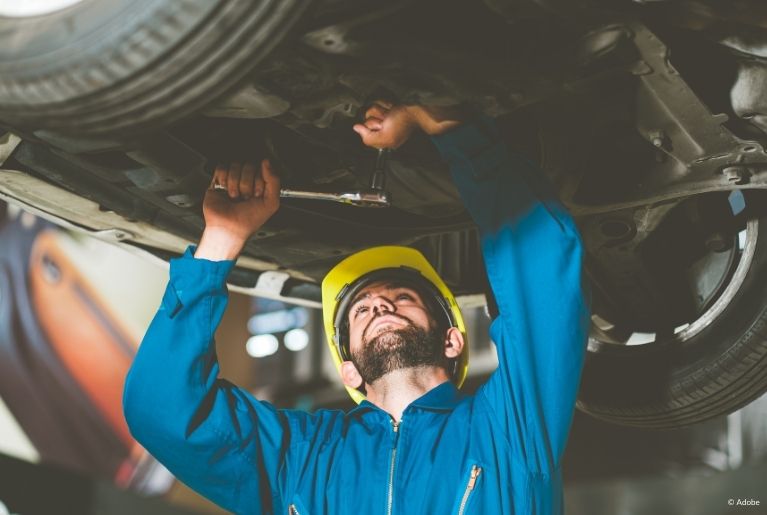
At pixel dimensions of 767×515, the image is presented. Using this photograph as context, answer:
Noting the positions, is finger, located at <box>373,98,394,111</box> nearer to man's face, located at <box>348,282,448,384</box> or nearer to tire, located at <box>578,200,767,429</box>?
man's face, located at <box>348,282,448,384</box>

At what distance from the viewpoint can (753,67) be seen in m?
1.66

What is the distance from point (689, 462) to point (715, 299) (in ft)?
16.1

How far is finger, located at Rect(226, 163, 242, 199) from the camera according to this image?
180 cm

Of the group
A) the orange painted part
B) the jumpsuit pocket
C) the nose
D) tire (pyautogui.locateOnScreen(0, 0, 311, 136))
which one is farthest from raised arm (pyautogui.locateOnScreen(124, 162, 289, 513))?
the orange painted part

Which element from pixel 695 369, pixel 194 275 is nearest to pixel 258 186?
pixel 194 275

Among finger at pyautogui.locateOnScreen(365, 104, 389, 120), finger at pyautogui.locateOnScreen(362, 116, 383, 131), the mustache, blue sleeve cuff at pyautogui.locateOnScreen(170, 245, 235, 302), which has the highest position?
finger at pyautogui.locateOnScreen(365, 104, 389, 120)

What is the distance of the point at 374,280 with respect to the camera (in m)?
2.11

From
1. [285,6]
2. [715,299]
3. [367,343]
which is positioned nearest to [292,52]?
[285,6]

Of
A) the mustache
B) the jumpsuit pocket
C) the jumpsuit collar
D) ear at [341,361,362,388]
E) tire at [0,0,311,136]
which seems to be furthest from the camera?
ear at [341,361,362,388]

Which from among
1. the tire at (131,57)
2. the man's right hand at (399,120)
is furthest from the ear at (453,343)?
the tire at (131,57)

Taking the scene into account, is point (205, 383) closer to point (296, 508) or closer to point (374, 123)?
point (296, 508)

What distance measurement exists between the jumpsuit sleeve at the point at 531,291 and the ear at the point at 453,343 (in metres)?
0.32

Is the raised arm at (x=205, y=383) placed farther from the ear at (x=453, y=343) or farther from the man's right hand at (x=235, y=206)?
the ear at (x=453, y=343)

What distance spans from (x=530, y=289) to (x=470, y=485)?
36 centimetres
